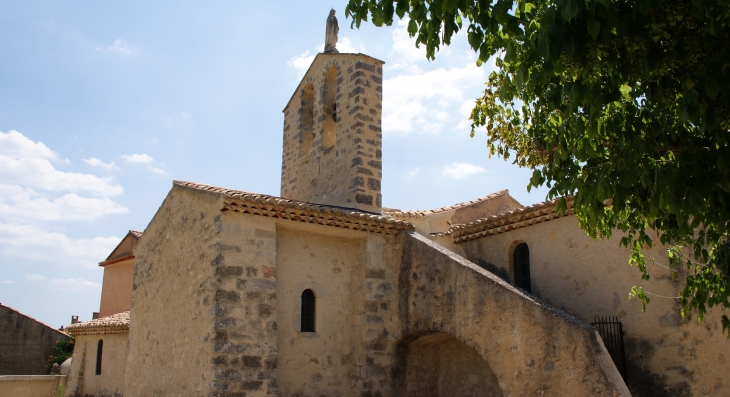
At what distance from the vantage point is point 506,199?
52.4ft

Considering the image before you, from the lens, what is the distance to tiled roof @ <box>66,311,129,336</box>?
14.2m

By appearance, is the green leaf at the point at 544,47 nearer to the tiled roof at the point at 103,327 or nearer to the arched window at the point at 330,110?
the arched window at the point at 330,110

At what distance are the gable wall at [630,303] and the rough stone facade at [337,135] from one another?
123 inches

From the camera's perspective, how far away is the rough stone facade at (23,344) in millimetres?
20688

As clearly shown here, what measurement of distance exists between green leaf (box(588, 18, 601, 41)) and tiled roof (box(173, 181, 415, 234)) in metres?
6.33

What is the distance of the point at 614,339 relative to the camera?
9422 mm

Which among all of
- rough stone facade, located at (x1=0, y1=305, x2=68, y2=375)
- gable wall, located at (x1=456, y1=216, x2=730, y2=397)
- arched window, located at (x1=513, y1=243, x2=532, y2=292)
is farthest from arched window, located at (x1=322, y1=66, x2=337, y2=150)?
rough stone facade, located at (x1=0, y1=305, x2=68, y2=375)

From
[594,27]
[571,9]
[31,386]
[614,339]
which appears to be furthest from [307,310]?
[31,386]

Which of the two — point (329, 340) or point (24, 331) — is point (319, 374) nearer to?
point (329, 340)

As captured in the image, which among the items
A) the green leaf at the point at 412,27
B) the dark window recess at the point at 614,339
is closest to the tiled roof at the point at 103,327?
the dark window recess at the point at 614,339

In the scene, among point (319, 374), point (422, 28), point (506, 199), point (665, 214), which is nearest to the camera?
point (422, 28)

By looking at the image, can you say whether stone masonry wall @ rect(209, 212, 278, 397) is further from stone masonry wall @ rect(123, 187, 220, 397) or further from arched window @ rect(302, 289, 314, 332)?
arched window @ rect(302, 289, 314, 332)

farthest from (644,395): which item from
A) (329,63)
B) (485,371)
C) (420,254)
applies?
(329,63)

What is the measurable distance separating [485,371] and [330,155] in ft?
18.1
